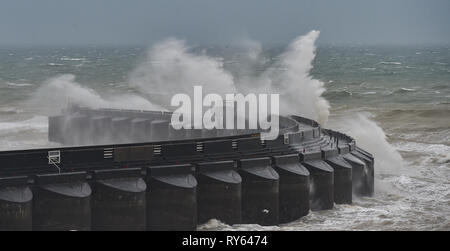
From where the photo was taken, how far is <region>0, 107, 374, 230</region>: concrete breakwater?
63.2ft

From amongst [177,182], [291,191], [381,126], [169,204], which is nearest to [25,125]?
[381,126]

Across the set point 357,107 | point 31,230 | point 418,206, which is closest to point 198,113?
point 418,206

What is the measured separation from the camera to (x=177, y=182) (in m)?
20.9

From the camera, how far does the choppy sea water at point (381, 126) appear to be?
23.7m

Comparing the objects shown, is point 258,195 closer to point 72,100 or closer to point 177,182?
point 177,182

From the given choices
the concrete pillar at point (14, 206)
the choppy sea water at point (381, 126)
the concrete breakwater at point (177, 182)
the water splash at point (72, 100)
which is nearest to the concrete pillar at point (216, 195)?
the concrete breakwater at point (177, 182)

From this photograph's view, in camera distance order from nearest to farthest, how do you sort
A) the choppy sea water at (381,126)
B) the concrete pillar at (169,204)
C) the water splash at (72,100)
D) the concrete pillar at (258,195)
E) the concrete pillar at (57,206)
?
the concrete pillar at (57,206), the concrete pillar at (169,204), the concrete pillar at (258,195), the choppy sea water at (381,126), the water splash at (72,100)

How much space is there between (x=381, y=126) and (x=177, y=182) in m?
31.7

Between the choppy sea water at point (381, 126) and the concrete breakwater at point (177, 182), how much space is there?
0.59 m

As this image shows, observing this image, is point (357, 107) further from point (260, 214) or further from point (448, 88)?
point (260, 214)

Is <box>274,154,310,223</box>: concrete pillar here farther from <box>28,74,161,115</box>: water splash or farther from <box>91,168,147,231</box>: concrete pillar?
<box>28,74,161,115</box>: water splash

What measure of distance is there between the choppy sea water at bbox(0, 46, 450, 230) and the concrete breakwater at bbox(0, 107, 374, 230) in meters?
0.59

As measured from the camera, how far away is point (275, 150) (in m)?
24.4

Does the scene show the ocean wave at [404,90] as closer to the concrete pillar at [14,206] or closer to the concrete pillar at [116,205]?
the concrete pillar at [116,205]
